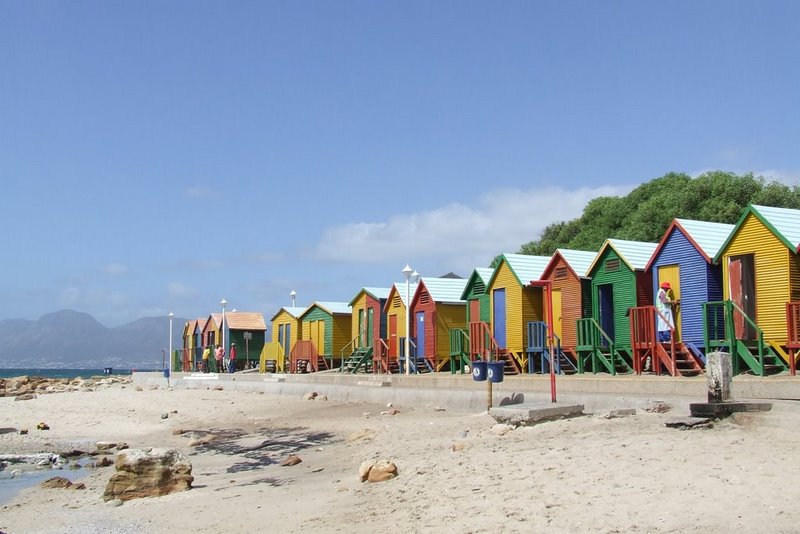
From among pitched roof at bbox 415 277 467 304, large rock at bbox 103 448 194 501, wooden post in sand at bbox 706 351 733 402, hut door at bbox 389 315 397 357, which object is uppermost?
pitched roof at bbox 415 277 467 304

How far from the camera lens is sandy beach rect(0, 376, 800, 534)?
7.86 m

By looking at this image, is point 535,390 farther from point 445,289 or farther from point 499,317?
point 445,289

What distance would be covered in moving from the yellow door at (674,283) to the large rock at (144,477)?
1396 centimetres

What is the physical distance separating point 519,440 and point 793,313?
867 cm

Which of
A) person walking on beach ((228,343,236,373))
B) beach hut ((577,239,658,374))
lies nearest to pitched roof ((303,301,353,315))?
person walking on beach ((228,343,236,373))

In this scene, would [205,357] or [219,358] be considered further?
[205,357]

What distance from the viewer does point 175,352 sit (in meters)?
58.9

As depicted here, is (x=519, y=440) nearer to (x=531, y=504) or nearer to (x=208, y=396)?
(x=531, y=504)

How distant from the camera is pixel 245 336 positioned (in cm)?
4903

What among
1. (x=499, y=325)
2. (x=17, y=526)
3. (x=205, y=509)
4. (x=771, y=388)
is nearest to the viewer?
(x=205, y=509)

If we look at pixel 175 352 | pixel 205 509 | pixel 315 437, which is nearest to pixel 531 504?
pixel 205 509

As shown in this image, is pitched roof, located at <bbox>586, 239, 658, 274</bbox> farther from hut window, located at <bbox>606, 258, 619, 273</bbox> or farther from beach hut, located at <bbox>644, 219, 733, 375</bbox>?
beach hut, located at <bbox>644, 219, 733, 375</bbox>

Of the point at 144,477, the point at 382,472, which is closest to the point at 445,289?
the point at 144,477

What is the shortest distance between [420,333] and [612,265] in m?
10.7
